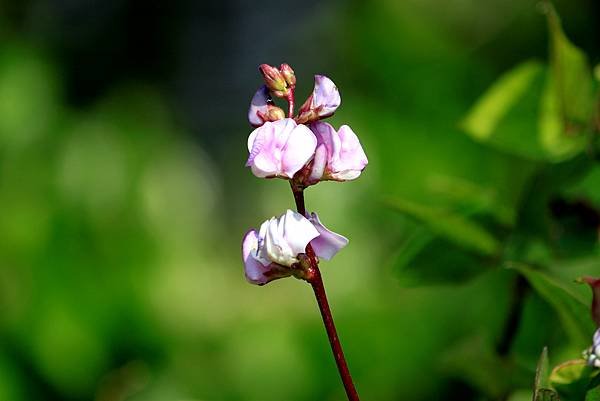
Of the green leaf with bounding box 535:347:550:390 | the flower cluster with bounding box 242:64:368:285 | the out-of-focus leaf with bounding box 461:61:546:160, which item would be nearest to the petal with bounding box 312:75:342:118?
the flower cluster with bounding box 242:64:368:285

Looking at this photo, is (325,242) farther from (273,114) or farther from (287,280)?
(287,280)

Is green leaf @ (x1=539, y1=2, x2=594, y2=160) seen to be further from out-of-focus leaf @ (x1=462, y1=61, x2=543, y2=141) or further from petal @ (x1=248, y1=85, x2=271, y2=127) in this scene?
petal @ (x1=248, y1=85, x2=271, y2=127)

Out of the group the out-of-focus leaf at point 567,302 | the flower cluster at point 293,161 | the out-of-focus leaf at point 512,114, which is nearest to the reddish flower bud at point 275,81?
the flower cluster at point 293,161

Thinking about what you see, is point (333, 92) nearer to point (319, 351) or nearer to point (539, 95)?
point (539, 95)

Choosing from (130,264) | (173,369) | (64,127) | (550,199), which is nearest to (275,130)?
(550,199)

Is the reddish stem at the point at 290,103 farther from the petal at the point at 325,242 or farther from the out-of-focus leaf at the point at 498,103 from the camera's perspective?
the out-of-focus leaf at the point at 498,103

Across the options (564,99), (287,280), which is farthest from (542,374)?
(287,280)
